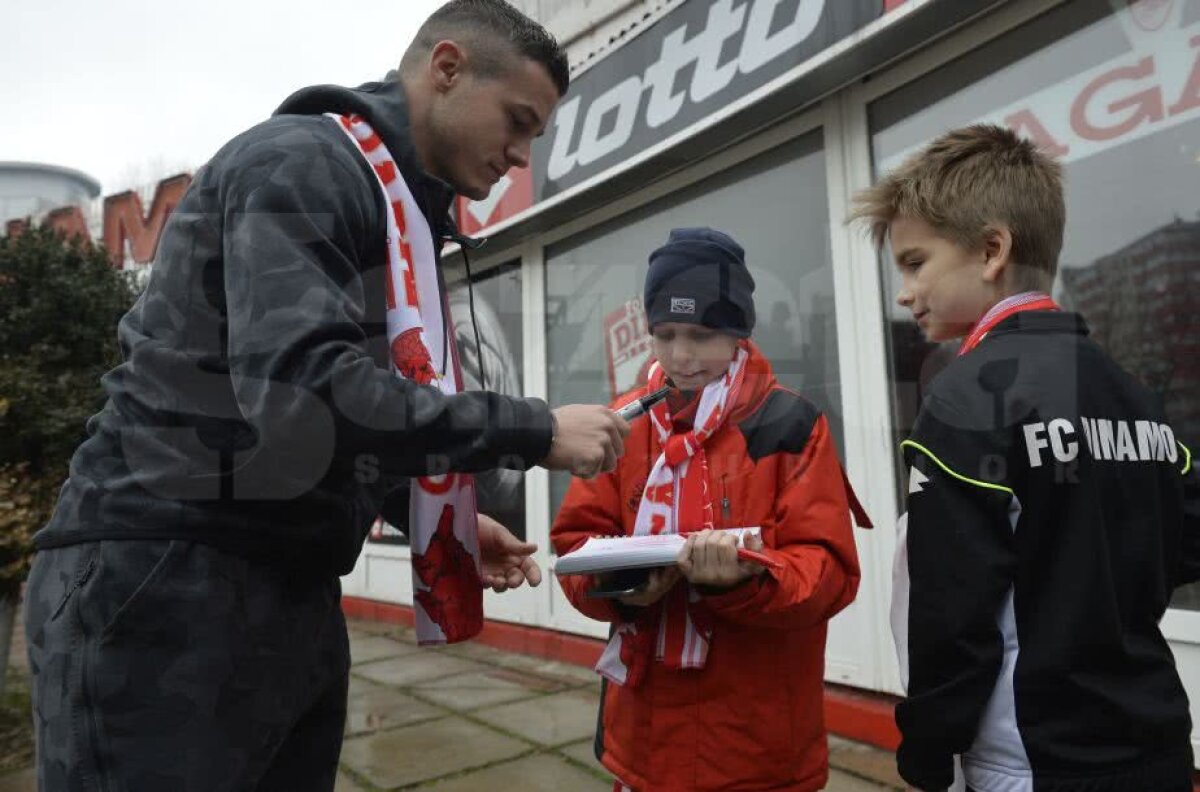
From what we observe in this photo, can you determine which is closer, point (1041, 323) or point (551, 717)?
point (1041, 323)

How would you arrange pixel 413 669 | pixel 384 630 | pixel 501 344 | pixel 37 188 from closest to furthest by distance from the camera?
pixel 413 669 < pixel 501 344 < pixel 384 630 < pixel 37 188

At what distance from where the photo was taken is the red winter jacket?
69.2 inches

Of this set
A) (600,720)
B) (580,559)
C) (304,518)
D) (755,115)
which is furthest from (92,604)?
(755,115)

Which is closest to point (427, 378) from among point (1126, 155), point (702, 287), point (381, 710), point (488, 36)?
point (488, 36)

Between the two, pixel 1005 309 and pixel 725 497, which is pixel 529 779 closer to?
pixel 725 497

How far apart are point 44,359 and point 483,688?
4021 mm

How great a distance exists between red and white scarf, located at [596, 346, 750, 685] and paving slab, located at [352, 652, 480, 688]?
→ 3.16 metres

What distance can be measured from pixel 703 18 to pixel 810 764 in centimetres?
334

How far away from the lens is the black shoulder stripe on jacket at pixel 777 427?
6.38 ft

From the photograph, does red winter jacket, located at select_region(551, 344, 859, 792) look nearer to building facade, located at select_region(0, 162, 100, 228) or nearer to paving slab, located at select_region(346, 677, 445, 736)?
paving slab, located at select_region(346, 677, 445, 736)

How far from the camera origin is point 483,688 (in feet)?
14.8

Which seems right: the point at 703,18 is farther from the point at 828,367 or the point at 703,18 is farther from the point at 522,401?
the point at 522,401

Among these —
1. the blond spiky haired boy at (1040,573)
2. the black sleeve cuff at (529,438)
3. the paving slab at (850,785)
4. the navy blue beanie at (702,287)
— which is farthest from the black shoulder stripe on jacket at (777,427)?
the paving slab at (850,785)

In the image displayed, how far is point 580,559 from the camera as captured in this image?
1654 millimetres
